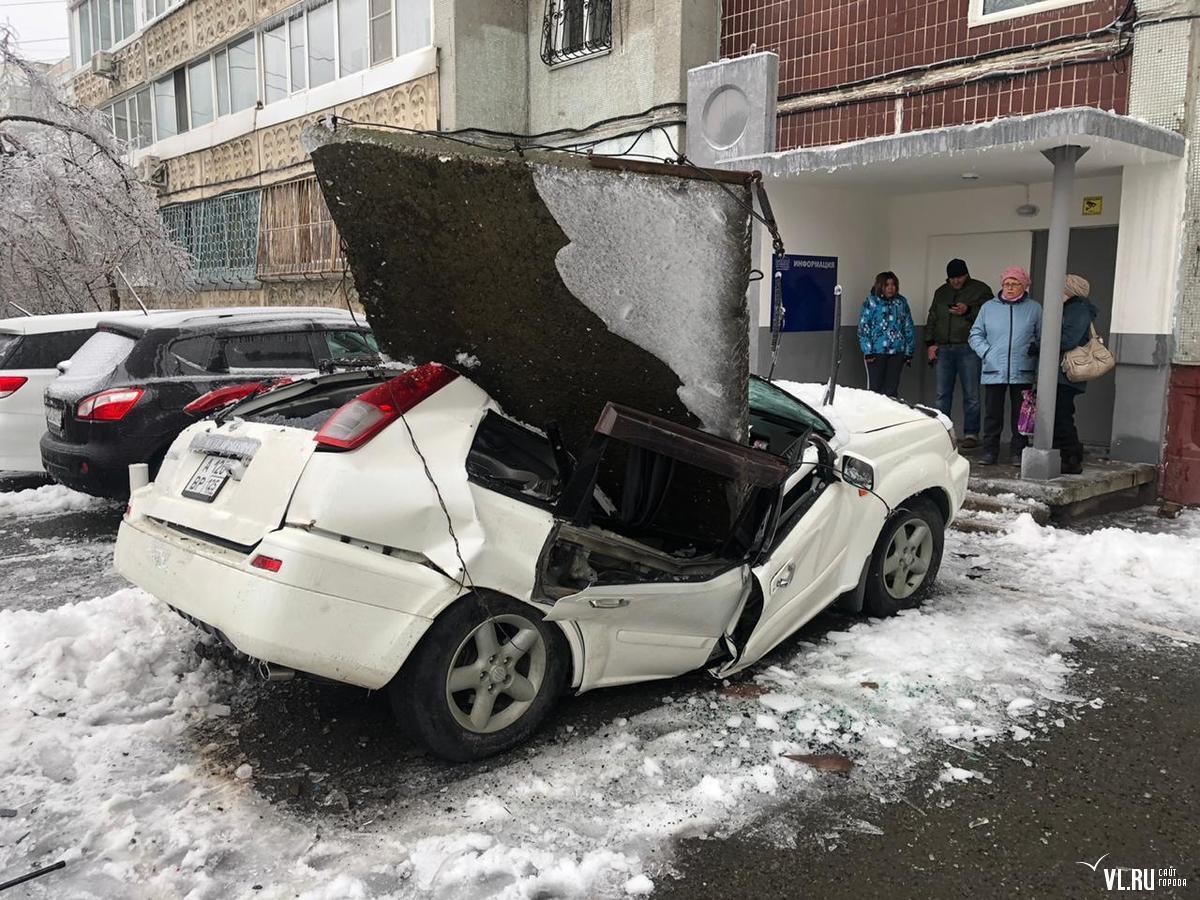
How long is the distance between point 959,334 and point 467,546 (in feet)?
24.2

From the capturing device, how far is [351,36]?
15.1 m

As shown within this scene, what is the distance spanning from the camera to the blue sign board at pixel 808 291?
10.2 metres

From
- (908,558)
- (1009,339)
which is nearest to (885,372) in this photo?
(1009,339)

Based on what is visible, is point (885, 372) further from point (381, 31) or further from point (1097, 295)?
point (381, 31)

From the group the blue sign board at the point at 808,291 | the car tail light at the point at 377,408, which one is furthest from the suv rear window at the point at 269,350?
the blue sign board at the point at 808,291

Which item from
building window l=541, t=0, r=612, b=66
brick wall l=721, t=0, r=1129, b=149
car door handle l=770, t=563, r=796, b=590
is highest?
building window l=541, t=0, r=612, b=66

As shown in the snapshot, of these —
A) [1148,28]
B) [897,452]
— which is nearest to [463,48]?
[1148,28]

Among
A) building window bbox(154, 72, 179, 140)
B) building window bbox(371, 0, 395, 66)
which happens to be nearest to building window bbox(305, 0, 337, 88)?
building window bbox(371, 0, 395, 66)

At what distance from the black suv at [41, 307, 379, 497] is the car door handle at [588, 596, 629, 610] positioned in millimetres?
3441

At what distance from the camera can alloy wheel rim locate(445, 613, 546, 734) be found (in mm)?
3467

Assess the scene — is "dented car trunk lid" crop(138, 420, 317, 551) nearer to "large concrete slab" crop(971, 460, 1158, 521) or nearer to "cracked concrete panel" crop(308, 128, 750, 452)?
"cracked concrete panel" crop(308, 128, 750, 452)

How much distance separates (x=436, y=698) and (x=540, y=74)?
38.8ft

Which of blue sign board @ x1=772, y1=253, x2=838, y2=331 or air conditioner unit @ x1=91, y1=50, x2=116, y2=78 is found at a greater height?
air conditioner unit @ x1=91, y1=50, x2=116, y2=78

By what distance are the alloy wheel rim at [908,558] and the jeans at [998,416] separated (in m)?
3.71
